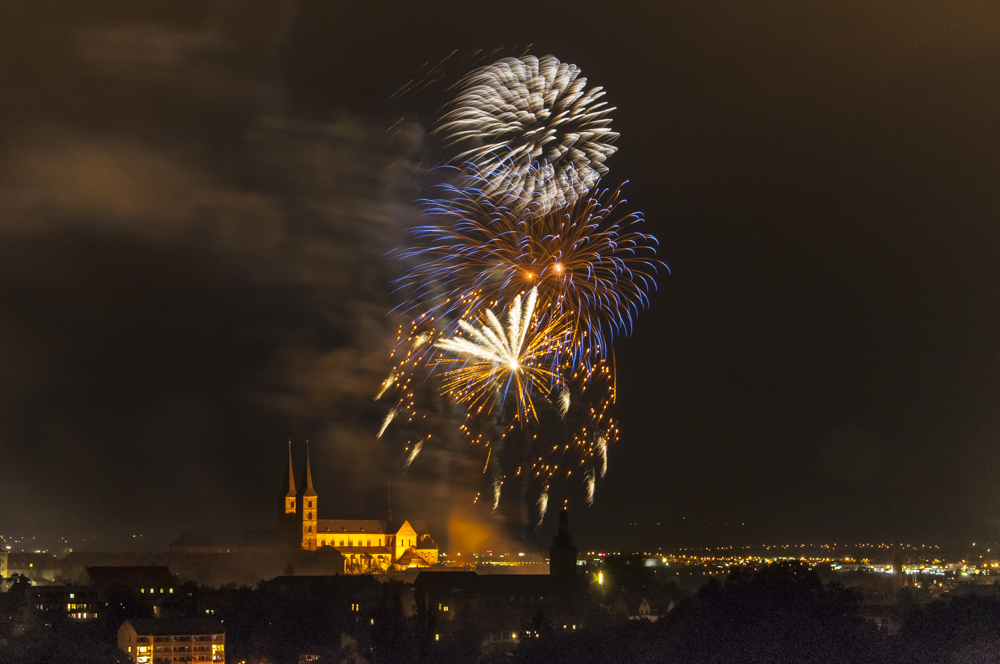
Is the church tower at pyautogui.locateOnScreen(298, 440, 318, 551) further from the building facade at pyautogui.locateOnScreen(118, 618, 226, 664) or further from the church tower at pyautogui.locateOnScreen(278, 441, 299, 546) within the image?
the building facade at pyautogui.locateOnScreen(118, 618, 226, 664)

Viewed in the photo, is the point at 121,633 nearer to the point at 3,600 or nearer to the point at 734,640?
the point at 3,600

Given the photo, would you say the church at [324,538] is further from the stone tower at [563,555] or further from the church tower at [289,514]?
the stone tower at [563,555]

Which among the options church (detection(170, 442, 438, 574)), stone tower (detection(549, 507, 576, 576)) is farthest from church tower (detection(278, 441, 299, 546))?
stone tower (detection(549, 507, 576, 576))

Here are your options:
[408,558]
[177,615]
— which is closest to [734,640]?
[177,615]

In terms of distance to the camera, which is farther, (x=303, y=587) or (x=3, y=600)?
(x=303, y=587)

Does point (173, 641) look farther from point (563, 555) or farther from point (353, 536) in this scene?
point (353, 536)

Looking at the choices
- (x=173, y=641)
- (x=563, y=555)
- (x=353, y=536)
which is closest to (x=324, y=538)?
(x=353, y=536)

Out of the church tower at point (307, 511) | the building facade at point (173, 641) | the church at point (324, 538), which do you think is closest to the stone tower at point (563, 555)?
the building facade at point (173, 641)
